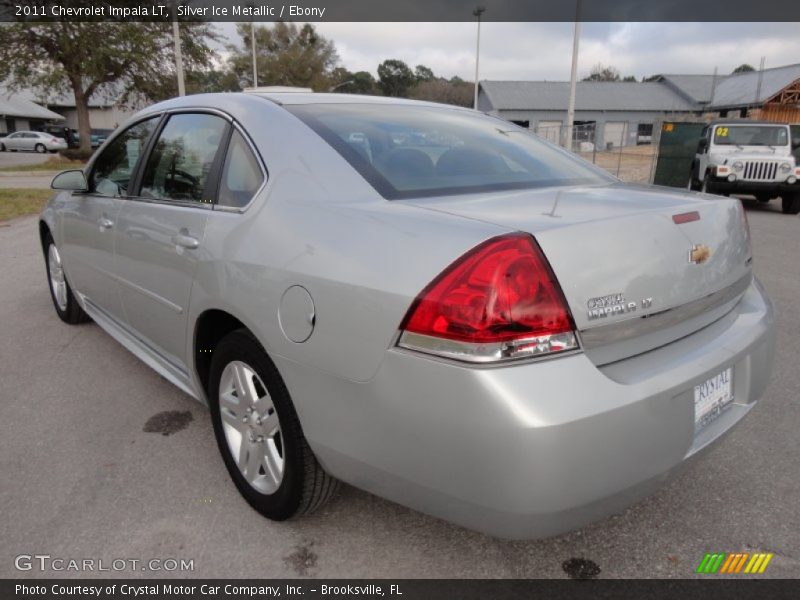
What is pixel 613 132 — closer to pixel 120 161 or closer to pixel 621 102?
pixel 621 102

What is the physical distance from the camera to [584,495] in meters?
1.58

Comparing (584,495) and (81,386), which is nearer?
(584,495)

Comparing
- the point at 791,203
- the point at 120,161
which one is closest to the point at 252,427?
the point at 120,161

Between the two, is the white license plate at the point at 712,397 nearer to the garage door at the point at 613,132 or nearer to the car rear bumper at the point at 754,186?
the car rear bumper at the point at 754,186

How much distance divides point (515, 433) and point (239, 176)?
1.51 meters

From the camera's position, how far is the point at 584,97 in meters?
53.4

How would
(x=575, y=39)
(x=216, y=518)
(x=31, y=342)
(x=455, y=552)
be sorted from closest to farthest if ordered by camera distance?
(x=455, y=552), (x=216, y=518), (x=31, y=342), (x=575, y=39)

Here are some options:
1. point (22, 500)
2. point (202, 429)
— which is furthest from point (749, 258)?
point (22, 500)

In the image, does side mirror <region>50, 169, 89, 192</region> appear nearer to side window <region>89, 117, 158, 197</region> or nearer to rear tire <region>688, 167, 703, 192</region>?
side window <region>89, 117, 158, 197</region>

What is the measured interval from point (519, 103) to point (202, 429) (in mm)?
52926

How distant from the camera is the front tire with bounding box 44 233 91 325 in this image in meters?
4.48

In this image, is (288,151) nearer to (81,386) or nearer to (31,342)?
(81,386)

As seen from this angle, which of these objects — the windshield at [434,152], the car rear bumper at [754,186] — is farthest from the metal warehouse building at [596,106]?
the windshield at [434,152]
